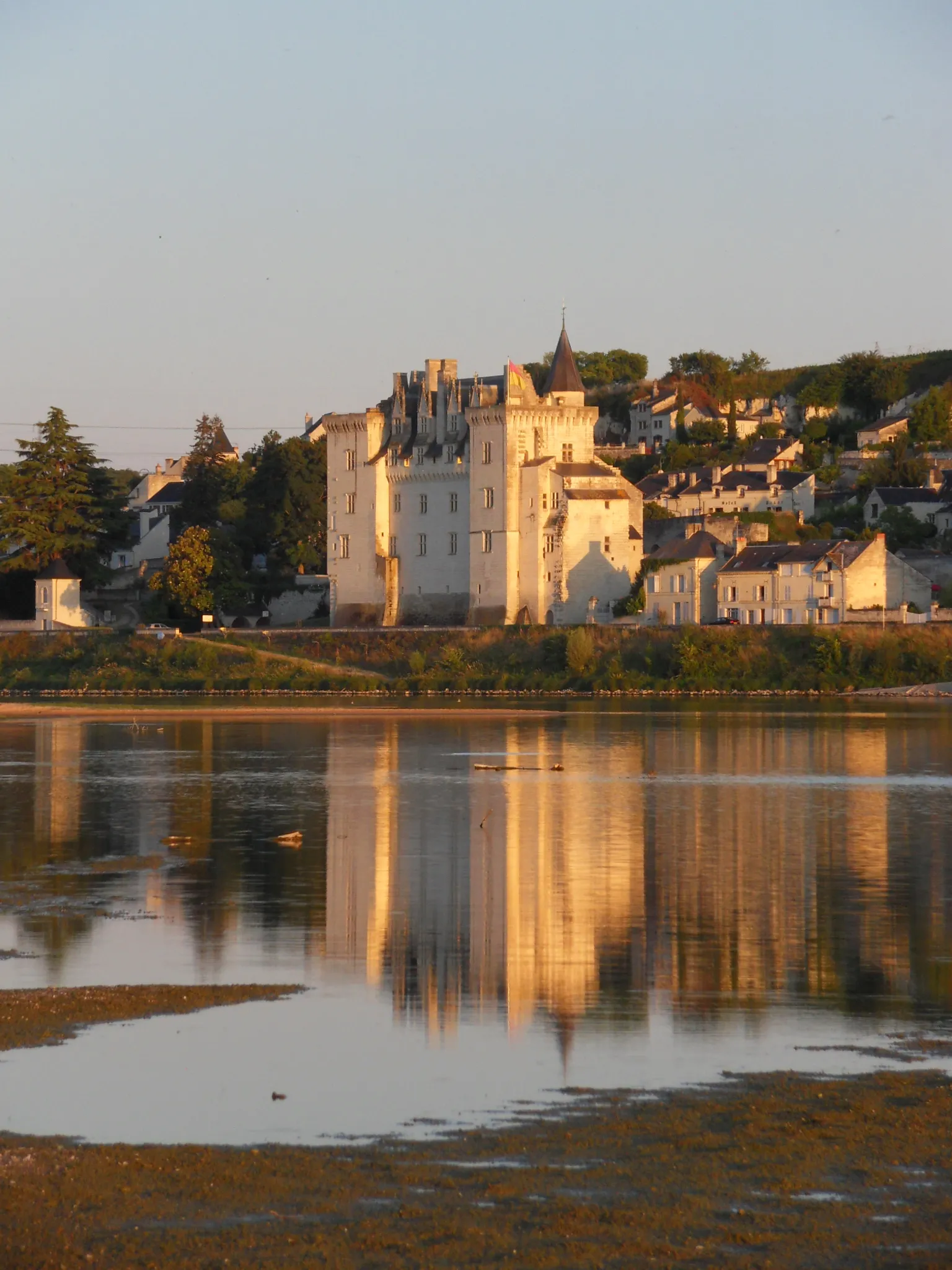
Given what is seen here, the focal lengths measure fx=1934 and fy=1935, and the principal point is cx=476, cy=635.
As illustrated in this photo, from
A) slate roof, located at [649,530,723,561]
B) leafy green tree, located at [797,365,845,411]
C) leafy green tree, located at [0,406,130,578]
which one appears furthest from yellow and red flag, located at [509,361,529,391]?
leafy green tree, located at [797,365,845,411]

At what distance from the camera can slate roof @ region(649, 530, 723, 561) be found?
8438cm

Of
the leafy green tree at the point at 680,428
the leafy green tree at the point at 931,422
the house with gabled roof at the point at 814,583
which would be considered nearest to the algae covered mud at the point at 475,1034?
the house with gabled roof at the point at 814,583

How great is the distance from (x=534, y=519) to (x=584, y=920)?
6782 cm

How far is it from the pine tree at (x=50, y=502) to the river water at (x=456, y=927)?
54.5 m

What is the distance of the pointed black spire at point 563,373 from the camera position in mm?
96000

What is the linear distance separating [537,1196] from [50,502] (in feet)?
297

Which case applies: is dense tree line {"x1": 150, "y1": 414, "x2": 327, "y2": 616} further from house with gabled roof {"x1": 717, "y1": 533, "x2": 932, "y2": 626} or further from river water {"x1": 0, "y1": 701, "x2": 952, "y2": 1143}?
river water {"x1": 0, "y1": 701, "x2": 952, "y2": 1143}

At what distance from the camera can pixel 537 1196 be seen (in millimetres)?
11000

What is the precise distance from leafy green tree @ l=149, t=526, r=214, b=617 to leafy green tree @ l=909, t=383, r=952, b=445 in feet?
154

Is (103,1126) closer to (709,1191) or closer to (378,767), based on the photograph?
(709,1191)

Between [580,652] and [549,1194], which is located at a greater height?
[580,652]

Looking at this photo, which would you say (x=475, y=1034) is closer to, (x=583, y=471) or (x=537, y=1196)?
(x=537, y=1196)

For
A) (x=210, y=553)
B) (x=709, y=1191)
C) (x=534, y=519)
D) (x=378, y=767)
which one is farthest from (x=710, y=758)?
(x=210, y=553)

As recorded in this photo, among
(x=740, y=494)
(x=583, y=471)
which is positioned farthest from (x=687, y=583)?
(x=740, y=494)
